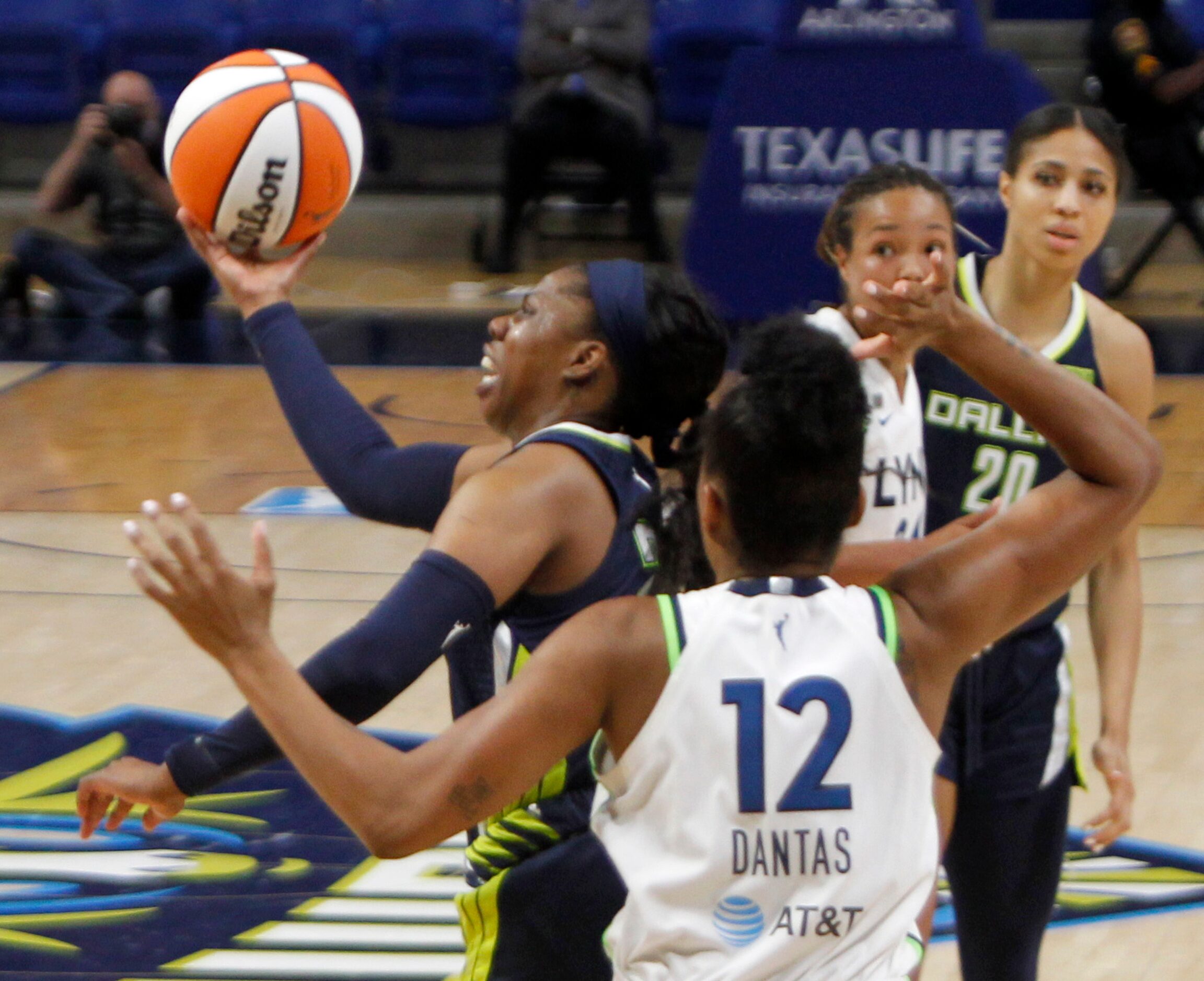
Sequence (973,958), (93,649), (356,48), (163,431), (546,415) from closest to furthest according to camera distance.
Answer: (546,415) < (973,958) < (93,649) < (163,431) < (356,48)

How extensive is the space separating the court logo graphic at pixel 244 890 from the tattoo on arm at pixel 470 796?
5.33ft

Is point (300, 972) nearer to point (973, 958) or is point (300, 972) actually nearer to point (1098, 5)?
point (973, 958)

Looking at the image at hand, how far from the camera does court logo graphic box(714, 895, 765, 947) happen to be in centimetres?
169

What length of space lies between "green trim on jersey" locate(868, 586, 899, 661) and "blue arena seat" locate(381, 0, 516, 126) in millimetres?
9786

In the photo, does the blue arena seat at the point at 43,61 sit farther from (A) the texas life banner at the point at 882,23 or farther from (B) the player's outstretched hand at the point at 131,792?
(B) the player's outstretched hand at the point at 131,792

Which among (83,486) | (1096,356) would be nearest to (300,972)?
(1096,356)

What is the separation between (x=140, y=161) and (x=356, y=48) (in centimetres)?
256

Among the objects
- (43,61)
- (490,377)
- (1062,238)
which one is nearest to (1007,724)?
(1062,238)

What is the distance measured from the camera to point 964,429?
287cm

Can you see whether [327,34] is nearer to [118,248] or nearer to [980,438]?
[118,248]

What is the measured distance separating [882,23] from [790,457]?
696 centimetres

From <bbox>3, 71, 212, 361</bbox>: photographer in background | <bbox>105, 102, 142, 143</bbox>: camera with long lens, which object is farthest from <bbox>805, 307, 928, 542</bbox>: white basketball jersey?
<bbox>105, 102, 142, 143</bbox>: camera with long lens

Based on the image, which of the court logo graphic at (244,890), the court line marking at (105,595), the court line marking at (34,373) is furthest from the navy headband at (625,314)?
the court line marking at (34,373)

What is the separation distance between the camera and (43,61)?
1155cm
